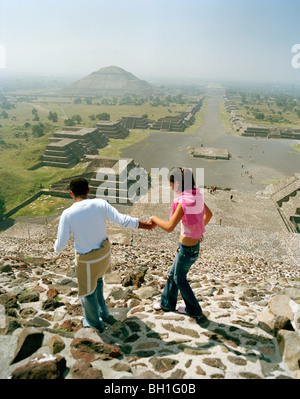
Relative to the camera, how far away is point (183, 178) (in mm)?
3340

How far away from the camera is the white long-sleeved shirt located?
116 inches

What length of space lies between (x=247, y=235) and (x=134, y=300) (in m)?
11.0

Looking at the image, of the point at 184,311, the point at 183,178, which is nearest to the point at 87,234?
the point at 183,178

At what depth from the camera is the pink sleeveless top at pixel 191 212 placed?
329 cm

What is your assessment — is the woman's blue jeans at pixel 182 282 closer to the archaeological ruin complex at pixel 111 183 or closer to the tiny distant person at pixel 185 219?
the tiny distant person at pixel 185 219

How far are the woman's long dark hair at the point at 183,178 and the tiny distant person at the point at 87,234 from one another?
740mm

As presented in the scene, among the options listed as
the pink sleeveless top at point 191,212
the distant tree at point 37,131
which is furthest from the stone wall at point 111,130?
the pink sleeveless top at point 191,212

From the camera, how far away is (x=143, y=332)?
3428 millimetres

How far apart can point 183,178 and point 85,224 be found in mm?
1335

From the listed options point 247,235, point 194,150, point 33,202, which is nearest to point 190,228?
point 247,235

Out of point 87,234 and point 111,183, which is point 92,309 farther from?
point 111,183

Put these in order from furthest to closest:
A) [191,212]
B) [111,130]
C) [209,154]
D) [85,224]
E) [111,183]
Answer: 1. [111,130]
2. [209,154]
3. [111,183]
4. [191,212]
5. [85,224]

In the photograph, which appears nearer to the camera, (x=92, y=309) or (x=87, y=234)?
(x=87, y=234)

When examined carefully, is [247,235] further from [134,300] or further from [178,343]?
[178,343]
